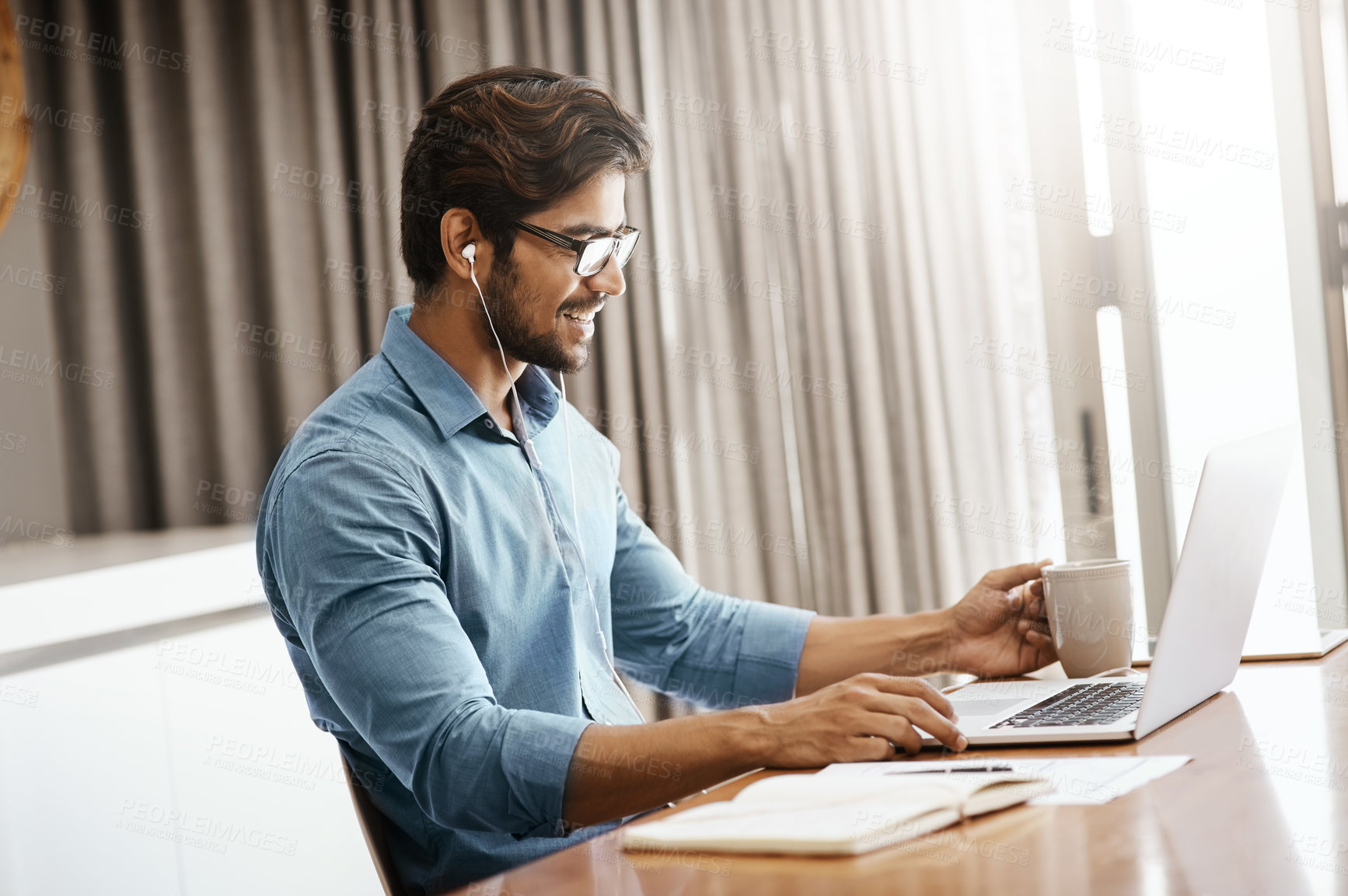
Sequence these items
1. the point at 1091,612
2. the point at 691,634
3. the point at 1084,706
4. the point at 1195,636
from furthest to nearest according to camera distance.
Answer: the point at 691,634 → the point at 1091,612 → the point at 1084,706 → the point at 1195,636

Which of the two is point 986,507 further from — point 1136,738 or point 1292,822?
point 1292,822

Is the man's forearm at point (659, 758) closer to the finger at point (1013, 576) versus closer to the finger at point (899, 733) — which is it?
the finger at point (899, 733)

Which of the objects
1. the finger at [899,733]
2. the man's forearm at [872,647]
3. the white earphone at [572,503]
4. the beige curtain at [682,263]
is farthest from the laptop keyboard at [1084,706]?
the beige curtain at [682,263]

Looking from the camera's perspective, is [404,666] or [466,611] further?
[466,611]

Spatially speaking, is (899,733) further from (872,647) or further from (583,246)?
(583,246)

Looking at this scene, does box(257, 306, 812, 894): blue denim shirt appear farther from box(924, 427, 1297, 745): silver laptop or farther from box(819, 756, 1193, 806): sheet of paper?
box(924, 427, 1297, 745): silver laptop

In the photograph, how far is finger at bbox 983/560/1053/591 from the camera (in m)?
1.31

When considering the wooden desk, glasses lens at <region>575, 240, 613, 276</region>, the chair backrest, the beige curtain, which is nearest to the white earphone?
glasses lens at <region>575, 240, 613, 276</region>

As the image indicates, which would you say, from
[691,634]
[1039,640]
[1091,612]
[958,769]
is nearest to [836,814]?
[958,769]

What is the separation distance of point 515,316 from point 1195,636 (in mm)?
804

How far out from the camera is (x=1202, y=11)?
223 centimetres

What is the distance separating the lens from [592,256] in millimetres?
1366

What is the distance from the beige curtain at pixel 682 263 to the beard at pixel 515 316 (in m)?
1.23

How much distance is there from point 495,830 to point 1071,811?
0.53 metres
